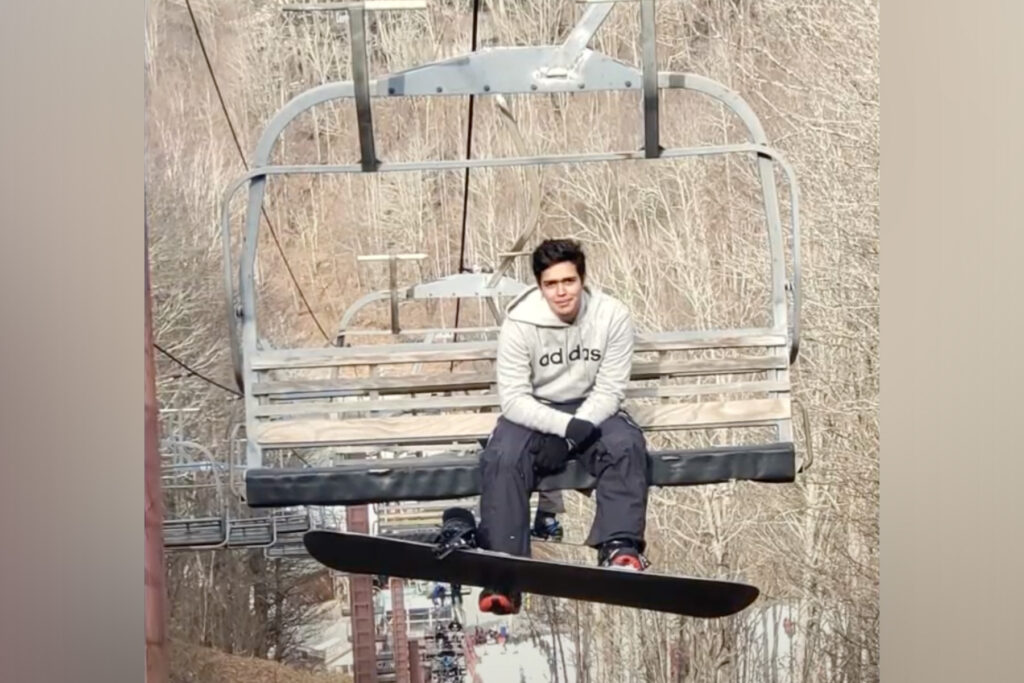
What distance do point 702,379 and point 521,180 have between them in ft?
1.70

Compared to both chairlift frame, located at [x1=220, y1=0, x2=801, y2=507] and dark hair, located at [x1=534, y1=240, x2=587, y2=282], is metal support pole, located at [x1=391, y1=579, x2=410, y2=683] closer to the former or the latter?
chairlift frame, located at [x1=220, y1=0, x2=801, y2=507]

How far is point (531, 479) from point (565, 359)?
224 mm

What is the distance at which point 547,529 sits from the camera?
7.30 ft

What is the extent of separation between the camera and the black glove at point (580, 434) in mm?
2154

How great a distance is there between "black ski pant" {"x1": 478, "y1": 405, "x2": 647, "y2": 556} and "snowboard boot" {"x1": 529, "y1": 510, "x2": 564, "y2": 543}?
6cm

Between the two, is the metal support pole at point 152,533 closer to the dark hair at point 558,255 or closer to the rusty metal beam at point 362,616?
the rusty metal beam at point 362,616

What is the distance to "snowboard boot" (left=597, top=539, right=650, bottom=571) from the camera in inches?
86.2
